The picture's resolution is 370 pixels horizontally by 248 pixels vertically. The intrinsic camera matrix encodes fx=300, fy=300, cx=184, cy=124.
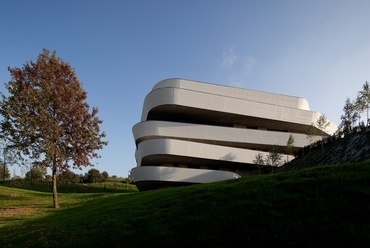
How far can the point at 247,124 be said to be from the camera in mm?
44719

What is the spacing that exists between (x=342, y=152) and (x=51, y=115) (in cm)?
2104

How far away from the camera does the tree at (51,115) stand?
21578 millimetres

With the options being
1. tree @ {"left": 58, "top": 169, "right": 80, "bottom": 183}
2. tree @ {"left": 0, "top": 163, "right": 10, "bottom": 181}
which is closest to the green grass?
tree @ {"left": 0, "top": 163, "right": 10, "bottom": 181}

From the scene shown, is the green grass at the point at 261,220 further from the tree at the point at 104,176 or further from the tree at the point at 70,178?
the tree at the point at 104,176

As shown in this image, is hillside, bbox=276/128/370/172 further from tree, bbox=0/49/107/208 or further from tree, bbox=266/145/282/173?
tree, bbox=0/49/107/208

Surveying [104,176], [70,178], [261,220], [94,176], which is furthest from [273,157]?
[70,178]

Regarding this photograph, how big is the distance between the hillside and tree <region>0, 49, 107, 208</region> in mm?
16591

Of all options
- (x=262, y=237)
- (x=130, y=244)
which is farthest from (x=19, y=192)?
(x=262, y=237)

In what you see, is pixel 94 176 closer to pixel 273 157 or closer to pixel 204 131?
pixel 204 131

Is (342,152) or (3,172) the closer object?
(342,152)

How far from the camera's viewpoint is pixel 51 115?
73.8 feet

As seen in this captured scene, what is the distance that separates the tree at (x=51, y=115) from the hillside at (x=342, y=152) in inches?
653

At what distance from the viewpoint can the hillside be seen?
58.8 ft

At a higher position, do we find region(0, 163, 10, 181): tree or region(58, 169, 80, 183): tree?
region(0, 163, 10, 181): tree
